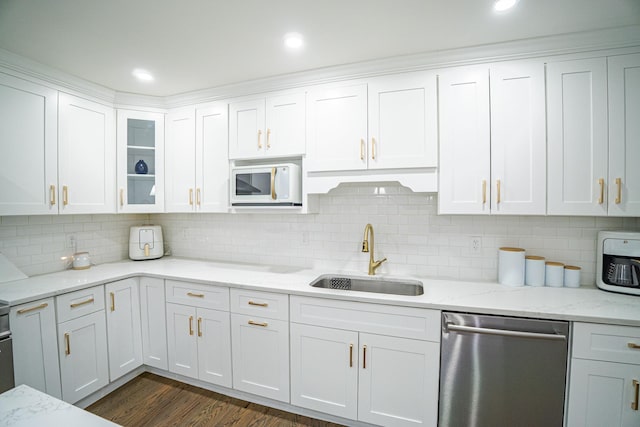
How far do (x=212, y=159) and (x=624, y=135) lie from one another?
9.73 ft

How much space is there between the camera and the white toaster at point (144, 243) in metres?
3.11

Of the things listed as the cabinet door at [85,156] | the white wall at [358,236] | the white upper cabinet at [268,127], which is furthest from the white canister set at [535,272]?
the cabinet door at [85,156]

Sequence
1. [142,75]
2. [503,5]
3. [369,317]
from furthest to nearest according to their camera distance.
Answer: [142,75] < [369,317] < [503,5]

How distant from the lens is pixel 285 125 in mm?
2488

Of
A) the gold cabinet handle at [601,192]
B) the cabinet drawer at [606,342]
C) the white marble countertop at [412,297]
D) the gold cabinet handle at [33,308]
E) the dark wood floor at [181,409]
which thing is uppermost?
the gold cabinet handle at [601,192]

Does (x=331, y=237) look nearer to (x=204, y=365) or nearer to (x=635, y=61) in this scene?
(x=204, y=365)

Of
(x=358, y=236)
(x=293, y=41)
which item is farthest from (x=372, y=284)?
(x=293, y=41)

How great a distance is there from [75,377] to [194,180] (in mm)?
1730

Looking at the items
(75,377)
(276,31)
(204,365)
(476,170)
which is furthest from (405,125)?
(75,377)

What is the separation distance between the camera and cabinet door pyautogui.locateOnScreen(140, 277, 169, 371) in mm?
2561

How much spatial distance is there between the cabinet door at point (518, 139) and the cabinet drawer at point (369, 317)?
878 millimetres

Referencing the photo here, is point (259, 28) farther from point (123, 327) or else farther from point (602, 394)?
point (602, 394)

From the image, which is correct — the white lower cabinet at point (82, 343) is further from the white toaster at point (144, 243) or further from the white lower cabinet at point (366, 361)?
the white lower cabinet at point (366, 361)

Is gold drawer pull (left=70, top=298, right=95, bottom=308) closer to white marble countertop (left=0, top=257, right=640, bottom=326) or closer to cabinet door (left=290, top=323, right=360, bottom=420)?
white marble countertop (left=0, top=257, right=640, bottom=326)
